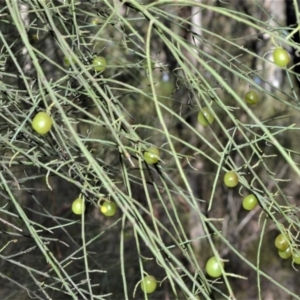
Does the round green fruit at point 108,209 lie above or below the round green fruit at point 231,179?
below

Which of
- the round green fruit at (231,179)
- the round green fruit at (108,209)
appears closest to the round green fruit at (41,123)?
the round green fruit at (108,209)

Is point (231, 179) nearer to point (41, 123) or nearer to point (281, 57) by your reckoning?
point (281, 57)

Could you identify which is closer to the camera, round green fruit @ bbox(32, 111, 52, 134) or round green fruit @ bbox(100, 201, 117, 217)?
round green fruit @ bbox(32, 111, 52, 134)

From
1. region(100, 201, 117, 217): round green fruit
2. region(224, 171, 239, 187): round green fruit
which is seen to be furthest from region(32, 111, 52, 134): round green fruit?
region(224, 171, 239, 187): round green fruit

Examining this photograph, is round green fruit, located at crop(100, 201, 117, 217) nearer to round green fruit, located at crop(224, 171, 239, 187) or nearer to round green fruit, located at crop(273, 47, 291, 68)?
round green fruit, located at crop(224, 171, 239, 187)

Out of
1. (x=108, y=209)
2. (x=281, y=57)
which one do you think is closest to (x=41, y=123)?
(x=108, y=209)

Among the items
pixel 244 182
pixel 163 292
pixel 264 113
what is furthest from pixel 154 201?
pixel 244 182

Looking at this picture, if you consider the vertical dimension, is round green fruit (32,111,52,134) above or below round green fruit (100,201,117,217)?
above

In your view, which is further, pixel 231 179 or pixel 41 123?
pixel 231 179

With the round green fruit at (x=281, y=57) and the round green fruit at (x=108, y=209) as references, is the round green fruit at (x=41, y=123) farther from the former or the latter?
the round green fruit at (x=281, y=57)

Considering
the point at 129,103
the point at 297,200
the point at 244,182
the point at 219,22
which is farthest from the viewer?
the point at 297,200

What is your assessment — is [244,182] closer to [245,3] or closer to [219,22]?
[245,3]

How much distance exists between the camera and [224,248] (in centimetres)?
335

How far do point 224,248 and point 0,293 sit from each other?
1410 millimetres
